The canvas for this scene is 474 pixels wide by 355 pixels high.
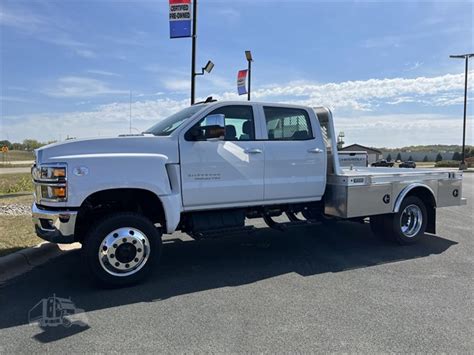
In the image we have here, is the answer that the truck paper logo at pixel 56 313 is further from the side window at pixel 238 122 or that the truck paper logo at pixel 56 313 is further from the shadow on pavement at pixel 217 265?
the side window at pixel 238 122

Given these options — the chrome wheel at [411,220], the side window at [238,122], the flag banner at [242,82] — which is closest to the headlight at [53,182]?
the side window at [238,122]

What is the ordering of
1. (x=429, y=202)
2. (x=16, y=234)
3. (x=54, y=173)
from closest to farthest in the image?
(x=54, y=173) → (x=16, y=234) → (x=429, y=202)

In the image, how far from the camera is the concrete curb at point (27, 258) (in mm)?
5230

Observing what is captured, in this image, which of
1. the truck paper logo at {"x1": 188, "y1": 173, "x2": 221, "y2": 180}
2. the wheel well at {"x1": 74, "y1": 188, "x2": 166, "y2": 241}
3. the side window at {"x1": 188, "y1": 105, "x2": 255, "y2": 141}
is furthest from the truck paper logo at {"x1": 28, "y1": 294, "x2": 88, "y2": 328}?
the side window at {"x1": 188, "y1": 105, "x2": 255, "y2": 141}

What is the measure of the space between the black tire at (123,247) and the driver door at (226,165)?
Answer: 0.67 m

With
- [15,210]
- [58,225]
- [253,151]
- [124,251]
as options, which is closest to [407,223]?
[253,151]

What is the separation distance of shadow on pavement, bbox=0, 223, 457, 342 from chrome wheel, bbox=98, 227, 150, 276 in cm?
25

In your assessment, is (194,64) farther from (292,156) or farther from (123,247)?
(123,247)

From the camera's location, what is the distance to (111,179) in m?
4.65

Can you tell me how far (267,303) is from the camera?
4.24 meters

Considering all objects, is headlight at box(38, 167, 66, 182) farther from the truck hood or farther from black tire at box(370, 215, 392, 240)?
black tire at box(370, 215, 392, 240)

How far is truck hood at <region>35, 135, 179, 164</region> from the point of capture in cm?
456

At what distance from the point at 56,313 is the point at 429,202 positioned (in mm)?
6260

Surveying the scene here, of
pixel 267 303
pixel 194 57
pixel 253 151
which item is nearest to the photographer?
pixel 267 303
